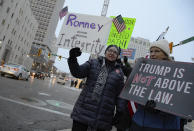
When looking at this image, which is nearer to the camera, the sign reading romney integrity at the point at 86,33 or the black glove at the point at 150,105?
the black glove at the point at 150,105

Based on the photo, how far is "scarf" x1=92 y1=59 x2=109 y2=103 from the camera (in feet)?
9.29

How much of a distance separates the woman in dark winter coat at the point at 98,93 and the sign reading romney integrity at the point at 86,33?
3.15 m

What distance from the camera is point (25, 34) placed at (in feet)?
226

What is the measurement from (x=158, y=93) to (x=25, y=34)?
237ft

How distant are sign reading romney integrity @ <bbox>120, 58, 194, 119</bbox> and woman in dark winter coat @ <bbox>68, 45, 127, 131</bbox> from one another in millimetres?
311

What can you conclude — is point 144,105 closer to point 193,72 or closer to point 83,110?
point 193,72

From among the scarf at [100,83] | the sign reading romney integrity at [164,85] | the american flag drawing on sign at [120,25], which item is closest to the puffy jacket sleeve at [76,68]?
the scarf at [100,83]

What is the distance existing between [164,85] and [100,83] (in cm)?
92

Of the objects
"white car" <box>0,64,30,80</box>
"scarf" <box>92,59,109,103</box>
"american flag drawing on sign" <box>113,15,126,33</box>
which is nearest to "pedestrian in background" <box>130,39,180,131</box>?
"scarf" <box>92,59,109,103</box>

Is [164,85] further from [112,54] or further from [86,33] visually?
A: [86,33]

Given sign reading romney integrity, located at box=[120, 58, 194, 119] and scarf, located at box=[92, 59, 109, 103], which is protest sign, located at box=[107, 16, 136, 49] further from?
sign reading romney integrity, located at box=[120, 58, 194, 119]

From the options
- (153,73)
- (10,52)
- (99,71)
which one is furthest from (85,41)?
(10,52)

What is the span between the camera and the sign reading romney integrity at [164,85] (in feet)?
7.06

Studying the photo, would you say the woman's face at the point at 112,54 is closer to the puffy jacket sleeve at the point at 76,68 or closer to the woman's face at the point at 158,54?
the puffy jacket sleeve at the point at 76,68
